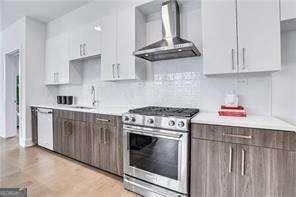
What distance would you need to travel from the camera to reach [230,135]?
1.58 metres

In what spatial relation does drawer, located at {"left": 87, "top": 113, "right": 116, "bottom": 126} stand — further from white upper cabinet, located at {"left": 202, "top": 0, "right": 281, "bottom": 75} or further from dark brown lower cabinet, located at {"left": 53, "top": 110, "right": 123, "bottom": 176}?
white upper cabinet, located at {"left": 202, "top": 0, "right": 281, "bottom": 75}

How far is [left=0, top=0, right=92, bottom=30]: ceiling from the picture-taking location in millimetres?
3295

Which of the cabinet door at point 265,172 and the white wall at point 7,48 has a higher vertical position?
the white wall at point 7,48

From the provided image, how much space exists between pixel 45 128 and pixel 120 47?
7.15 feet

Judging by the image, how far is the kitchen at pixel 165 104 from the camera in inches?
63.0

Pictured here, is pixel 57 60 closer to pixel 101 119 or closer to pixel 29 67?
pixel 29 67

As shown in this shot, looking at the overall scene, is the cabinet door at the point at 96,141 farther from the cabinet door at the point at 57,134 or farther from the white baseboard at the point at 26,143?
the white baseboard at the point at 26,143

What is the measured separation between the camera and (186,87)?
2.46 meters

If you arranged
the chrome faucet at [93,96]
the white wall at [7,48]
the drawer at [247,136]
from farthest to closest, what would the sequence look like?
the white wall at [7,48] < the chrome faucet at [93,96] < the drawer at [247,136]

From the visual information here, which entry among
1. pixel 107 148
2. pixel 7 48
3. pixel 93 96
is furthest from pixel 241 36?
pixel 7 48

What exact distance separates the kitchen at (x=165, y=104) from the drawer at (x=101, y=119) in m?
0.02

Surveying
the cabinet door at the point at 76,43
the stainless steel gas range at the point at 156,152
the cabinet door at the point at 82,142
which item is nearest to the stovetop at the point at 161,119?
the stainless steel gas range at the point at 156,152

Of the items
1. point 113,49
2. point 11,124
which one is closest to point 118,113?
point 113,49

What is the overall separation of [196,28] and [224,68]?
2.60 feet
